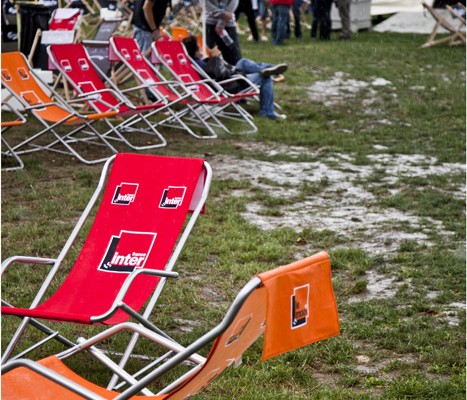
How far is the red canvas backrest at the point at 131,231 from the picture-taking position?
13.9ft

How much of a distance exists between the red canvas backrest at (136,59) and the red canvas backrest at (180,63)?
24cm

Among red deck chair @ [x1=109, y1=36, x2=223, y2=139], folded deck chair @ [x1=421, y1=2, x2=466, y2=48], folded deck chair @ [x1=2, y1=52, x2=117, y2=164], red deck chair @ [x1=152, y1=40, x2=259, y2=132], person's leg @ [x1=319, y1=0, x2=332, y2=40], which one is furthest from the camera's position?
person's leg @ [x1=319, y1=0, x2=332, y2=40]

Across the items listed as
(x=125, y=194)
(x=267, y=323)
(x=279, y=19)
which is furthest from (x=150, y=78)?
(x=279, y=19)

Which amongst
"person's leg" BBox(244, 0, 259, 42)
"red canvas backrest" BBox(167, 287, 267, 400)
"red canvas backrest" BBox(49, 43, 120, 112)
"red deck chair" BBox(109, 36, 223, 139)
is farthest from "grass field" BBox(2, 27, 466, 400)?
"person's leg" BBox(244, 0, 259, 42)

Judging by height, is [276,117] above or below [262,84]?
below

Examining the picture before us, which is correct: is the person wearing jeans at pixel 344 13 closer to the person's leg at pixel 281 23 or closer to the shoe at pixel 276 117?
the person's leg at pixel 281 23

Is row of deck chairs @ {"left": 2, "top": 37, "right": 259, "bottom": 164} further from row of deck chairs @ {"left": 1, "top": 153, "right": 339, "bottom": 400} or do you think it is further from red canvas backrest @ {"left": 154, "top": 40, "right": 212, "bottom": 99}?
row of deck chairs @ {"left": 1, "top": 153, "right": 339, "bottom": 400}

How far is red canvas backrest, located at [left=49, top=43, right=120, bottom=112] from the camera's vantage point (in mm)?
9734

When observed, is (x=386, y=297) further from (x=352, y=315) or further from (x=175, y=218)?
(x=175, y=218)

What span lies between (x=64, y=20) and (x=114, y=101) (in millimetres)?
2641

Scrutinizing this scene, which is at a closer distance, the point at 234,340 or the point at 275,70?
the point at 234,340

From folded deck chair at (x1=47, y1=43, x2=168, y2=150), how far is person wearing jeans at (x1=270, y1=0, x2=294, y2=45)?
9.60 metres

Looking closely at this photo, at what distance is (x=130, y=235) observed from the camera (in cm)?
453

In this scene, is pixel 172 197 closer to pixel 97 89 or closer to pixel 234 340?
pixel 234 340
